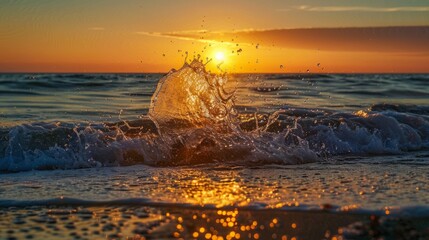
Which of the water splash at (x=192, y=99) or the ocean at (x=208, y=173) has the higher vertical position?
the water splash at (x=192, y=99)

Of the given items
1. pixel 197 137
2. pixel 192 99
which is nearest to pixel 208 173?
pixel 197 137

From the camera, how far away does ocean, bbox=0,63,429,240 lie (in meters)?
4.10

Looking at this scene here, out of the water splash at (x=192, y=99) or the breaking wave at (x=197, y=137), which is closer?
the breaking wave at (x=197, y=137)

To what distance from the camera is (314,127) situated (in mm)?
8961

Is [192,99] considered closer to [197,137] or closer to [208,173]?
[197,137]

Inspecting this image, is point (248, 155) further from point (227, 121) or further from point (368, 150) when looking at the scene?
point (368, 150)

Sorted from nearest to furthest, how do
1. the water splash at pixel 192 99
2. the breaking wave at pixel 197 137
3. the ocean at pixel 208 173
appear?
the ocean at pixel 208 173 < the breaking wave at pixel 197 137 < the water splash at pixel 192 99

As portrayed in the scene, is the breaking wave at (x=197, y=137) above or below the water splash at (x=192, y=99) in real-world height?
below

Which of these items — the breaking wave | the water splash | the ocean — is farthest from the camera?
the water splash

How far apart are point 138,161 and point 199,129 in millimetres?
1212

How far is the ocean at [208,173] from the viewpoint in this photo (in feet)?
13.5

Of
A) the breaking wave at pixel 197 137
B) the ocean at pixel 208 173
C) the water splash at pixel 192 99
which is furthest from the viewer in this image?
the water splash at pixel 192 99

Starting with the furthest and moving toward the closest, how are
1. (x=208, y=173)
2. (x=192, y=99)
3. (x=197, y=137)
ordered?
(x=192, y=99) < (x=197, y=137) < (x=208, y=173)

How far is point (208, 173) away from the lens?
6.34 meters
